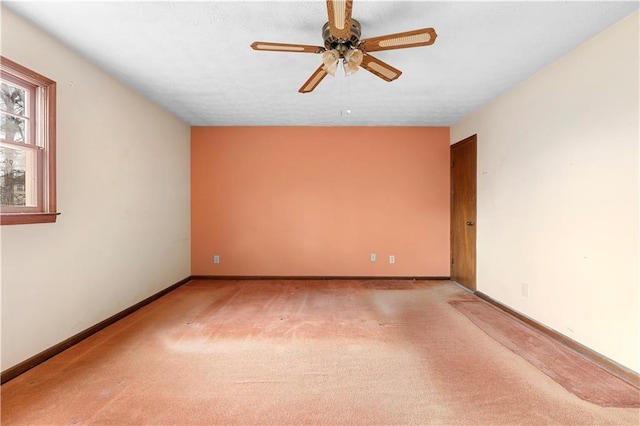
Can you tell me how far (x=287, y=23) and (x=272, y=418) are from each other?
99.9 inches

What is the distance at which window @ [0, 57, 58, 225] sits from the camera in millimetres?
1926

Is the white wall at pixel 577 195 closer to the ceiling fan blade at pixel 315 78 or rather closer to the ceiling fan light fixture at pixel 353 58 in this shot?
the ceiling fan light fixture at pixel 353 58

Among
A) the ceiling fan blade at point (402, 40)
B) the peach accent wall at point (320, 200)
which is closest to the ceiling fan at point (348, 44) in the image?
the ceiling fan blade at point (402, 40)

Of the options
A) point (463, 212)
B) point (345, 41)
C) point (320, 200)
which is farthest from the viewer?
point (320, 200)

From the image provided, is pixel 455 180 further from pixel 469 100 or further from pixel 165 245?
pixel 165 245

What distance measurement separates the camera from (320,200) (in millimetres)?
4652

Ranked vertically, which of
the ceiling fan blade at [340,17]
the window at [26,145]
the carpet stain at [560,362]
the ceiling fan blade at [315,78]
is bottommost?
the carpet stain at [560,362]

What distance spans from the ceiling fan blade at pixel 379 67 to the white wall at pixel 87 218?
7.97ft

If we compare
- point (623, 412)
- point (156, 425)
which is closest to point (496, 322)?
point (623, 412)

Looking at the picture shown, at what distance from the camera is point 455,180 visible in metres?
4.49

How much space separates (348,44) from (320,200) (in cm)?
287

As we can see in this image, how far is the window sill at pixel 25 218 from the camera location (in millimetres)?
1807

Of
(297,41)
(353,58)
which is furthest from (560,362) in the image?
(297,41)

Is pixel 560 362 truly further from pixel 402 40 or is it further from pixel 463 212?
pixel 402 40
